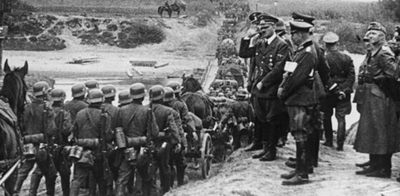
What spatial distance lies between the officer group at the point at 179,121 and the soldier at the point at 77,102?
13 mm

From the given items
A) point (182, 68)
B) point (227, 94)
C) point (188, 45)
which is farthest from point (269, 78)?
point (188, 45)

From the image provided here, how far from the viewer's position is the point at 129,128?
26.6 feet

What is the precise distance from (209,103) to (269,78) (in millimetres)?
2132

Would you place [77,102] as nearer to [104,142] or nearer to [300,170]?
[104,142]

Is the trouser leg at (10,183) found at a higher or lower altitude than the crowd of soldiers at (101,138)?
lower

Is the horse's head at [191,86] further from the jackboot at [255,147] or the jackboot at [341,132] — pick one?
the jackboot at [341,132]

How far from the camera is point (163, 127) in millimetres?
8398

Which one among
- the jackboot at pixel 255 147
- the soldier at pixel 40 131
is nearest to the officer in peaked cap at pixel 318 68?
the jackboot at pixel 255 147

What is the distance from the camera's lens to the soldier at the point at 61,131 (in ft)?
27.1

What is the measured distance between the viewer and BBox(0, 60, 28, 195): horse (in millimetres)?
7156

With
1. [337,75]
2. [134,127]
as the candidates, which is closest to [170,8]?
[337,75]

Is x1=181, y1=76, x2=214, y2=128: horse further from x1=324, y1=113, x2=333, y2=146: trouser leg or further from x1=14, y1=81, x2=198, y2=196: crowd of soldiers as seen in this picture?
x1=324, y1=113, x2=333, y2=146: trouser leg

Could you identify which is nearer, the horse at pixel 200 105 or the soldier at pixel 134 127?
the soldier at pixel 134 127

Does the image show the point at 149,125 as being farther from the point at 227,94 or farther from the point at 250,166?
the point at 227,94
